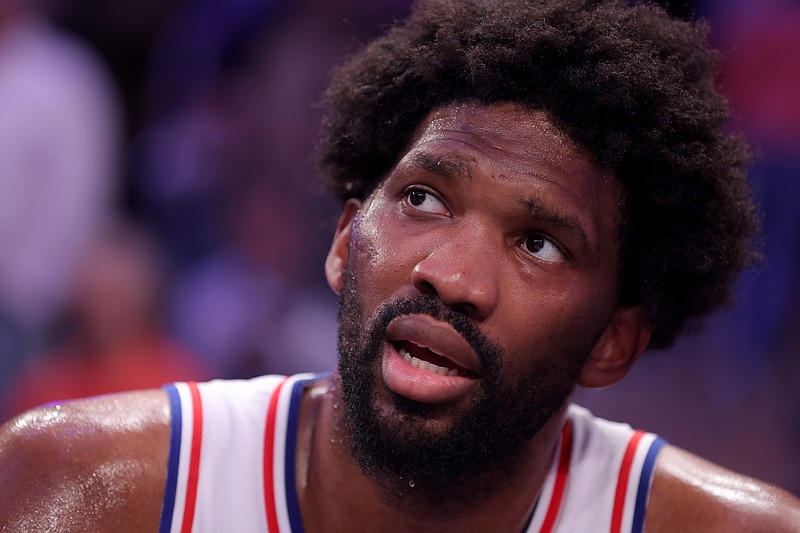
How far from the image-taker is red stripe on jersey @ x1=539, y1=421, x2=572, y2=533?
9.95 feet

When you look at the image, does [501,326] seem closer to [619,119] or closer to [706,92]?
[619,119]

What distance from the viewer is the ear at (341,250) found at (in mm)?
2988

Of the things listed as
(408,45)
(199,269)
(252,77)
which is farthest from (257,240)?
(408,45)

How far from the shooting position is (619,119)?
2.74 m

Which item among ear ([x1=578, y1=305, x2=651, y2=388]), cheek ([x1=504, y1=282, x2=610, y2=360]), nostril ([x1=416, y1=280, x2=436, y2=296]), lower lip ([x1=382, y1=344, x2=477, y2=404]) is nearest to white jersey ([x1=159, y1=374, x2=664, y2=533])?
ear ([x1=578, y1=305, x2=651, y2=388])

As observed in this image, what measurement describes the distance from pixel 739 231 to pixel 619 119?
590mm

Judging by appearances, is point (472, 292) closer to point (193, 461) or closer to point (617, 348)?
point (617, 348)

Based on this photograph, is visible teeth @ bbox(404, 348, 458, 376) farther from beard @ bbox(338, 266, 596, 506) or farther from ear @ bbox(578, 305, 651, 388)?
ear @ bbox(578, 305, 651, 388)

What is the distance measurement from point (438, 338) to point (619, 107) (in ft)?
2.42

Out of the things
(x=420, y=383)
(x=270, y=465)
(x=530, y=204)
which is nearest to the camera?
(x=420, y=383)

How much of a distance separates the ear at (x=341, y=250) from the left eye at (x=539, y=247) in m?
0.50

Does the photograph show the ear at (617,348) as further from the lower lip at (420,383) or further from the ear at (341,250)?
the ear at (341,250)

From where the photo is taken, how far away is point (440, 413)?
253 centimetres

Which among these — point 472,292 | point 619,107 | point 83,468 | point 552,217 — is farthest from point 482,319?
point 83,468
